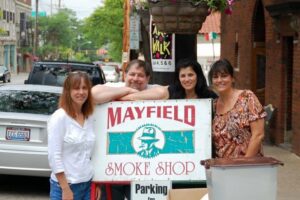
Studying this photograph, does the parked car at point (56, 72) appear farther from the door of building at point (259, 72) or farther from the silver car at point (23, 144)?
the silver car at point (23, 144)

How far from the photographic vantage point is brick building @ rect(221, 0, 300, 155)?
11547 mm

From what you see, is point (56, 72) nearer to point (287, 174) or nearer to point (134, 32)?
point (134, 32)

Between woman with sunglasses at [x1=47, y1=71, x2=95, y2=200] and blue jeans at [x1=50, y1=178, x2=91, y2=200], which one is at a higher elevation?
woman with sunglasses at [x1=47, y1=71, x2=95, y2=200]

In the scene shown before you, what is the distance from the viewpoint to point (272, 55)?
1330 centimetres

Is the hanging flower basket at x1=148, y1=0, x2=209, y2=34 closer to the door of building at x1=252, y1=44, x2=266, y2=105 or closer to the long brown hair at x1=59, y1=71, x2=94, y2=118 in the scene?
the long brown hair at x1=59, y1=71, x2=94, y2=118

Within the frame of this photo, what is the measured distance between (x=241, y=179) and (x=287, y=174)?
616cm

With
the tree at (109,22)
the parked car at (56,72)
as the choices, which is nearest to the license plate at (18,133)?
the parked car at (56,72)

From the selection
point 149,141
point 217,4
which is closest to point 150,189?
point 149,141

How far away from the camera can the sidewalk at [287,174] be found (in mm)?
8227

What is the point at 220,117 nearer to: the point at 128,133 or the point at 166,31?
the point at 128,133

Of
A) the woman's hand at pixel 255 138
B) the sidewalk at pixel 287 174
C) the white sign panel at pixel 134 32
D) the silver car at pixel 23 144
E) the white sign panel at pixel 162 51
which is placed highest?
the white sign panel at pixel 134 32

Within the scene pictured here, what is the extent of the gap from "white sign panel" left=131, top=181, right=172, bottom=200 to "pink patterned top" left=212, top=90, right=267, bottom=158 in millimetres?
512

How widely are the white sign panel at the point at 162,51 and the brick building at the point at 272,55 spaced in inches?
219

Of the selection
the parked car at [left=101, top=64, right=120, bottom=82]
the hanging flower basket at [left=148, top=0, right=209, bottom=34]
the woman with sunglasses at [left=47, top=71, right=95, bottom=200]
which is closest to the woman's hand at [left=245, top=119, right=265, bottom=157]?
the woman with sunglasses at [left=47, top=71, right=95, bottom=200]
